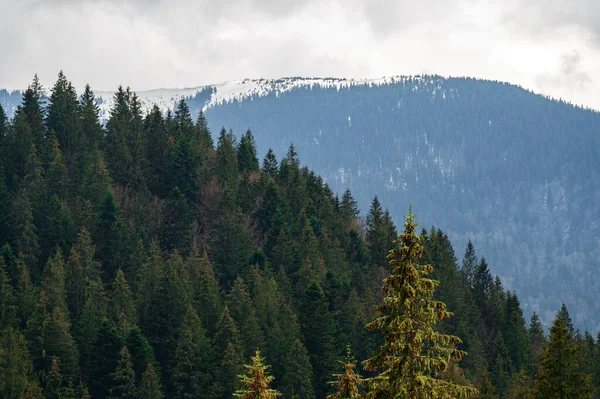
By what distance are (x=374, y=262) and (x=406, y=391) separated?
91.1 m

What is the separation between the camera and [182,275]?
8025 cm

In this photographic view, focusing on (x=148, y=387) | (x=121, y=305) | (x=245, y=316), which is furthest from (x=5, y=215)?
(x=148, y=387)

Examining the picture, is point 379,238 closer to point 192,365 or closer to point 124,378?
point 192,365

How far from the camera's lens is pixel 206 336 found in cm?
7725

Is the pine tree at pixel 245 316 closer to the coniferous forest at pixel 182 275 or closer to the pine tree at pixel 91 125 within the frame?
the coniferous forest at pixel 182 275

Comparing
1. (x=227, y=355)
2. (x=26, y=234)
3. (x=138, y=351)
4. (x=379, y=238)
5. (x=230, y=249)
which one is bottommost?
(x=227, y=355)

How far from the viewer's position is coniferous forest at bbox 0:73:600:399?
70250 millimetres

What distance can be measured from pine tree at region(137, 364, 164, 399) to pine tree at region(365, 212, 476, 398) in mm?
49635

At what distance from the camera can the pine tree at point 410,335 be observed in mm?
18812

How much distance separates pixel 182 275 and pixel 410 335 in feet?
207

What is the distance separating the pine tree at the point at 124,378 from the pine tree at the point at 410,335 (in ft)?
168

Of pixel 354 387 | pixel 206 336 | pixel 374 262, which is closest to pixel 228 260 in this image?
pixel 206 336

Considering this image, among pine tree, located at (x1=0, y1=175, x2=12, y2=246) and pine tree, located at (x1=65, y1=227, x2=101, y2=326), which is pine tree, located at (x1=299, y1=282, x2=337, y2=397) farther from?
pine tree, located at (x1=0, y1=175, x2=12, y2=246)

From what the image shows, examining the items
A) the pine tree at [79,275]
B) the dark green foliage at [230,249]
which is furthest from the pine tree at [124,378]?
the dark green foliage at [230,249]
